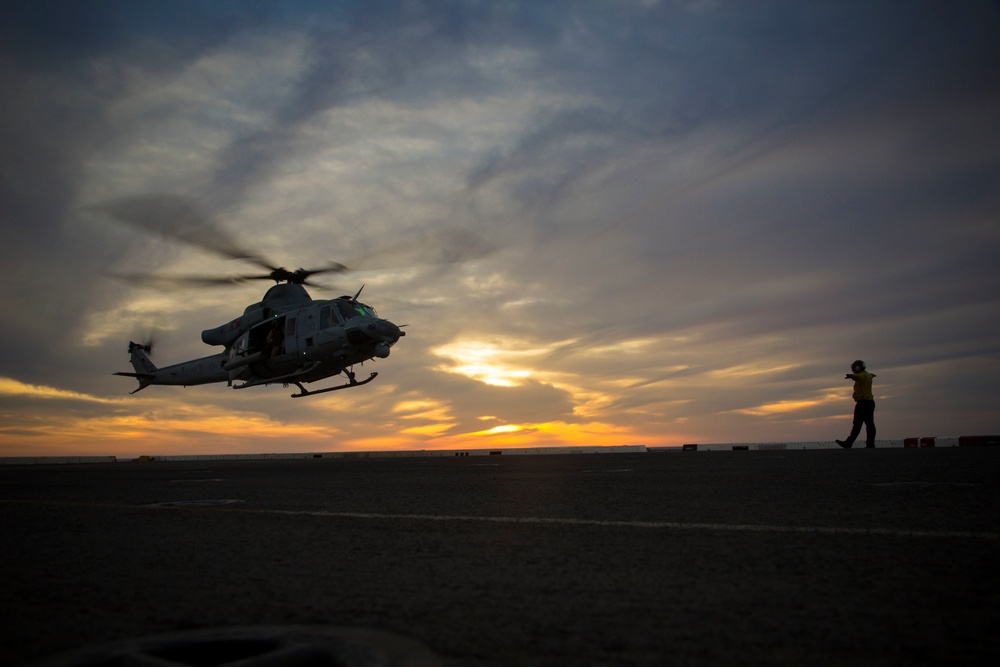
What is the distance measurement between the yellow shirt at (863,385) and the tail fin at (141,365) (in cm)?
2691

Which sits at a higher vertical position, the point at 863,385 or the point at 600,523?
the point at 863,385

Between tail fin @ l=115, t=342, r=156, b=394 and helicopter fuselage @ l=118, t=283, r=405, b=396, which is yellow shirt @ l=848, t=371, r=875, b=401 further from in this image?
tail fin @ l=115, t=342, r=156, b=394

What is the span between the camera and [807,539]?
3.27m

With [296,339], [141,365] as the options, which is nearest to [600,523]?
[296,339]

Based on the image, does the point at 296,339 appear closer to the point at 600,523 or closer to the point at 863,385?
the point at 863,385

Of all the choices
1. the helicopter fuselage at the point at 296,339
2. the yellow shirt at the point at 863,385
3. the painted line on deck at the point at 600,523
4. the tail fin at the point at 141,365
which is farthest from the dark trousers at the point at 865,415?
the tail fin at the point at 141,365

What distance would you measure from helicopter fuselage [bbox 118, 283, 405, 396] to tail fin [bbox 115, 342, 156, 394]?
6441mm

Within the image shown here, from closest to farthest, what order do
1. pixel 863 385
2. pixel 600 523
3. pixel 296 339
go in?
1. pixel 600 523
2. pixel 863 385
3. pixel 296 339

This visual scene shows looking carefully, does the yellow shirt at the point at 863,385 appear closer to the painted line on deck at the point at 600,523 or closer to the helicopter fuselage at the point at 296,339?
the helicopter fuselage at the point at 296,339

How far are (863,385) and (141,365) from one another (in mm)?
30893

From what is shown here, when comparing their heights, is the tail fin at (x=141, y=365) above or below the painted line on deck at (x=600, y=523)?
above

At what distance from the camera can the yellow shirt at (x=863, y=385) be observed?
1586 cm

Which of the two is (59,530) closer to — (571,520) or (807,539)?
(571,520)

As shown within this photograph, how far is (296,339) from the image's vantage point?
878 inches
